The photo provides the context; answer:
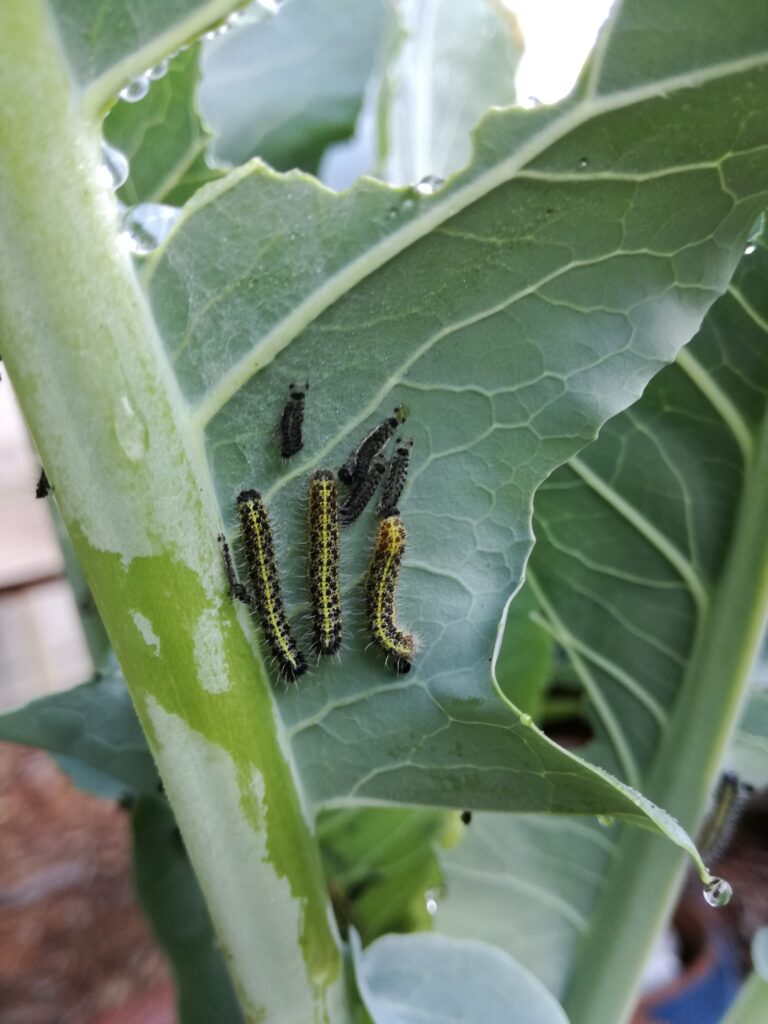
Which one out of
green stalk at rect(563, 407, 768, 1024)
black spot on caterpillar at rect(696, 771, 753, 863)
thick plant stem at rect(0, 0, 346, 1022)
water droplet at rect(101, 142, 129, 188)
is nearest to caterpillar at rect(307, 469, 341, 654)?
thick plant stem at rect(0, 0, 346, 1022)

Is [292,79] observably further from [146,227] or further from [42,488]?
[42,488]

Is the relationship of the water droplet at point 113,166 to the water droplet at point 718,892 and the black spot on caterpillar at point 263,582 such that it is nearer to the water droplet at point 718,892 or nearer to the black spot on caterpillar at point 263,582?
the black spot on caterpillar at point 263,582

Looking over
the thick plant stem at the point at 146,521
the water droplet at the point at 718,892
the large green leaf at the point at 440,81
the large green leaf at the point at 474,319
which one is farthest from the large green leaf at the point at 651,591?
the large green leaf at the point at 440,81

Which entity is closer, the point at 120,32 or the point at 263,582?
the point at 120,32

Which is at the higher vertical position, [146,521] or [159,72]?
[159,72]

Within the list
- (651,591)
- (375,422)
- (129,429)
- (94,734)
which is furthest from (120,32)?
(651,591)

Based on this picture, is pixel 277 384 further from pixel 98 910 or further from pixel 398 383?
pixel 98 910
